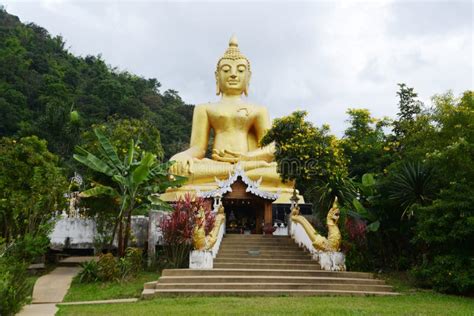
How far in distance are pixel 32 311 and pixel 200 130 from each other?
14.9m

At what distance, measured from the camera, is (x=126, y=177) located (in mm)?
12836

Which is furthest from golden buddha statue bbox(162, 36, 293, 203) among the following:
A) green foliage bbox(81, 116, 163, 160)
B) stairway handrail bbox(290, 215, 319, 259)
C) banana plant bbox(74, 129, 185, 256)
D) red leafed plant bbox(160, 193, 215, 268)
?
red leafed plant bbox(160, 193, 215, 268)

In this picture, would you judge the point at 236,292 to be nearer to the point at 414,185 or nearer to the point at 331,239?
the point at 331,239

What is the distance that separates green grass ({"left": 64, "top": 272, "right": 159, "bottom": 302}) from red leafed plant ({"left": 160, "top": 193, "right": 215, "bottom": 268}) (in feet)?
4.25

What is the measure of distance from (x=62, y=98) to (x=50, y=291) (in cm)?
4044

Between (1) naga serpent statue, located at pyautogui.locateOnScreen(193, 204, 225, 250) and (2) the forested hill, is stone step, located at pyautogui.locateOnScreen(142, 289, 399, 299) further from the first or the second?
(2) the forested hill

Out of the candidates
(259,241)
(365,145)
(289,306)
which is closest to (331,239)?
(259,241)

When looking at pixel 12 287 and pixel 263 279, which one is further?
pixel 263 279

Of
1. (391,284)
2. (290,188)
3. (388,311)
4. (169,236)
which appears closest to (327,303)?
(388,311)

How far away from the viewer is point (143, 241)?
14453 millimetres

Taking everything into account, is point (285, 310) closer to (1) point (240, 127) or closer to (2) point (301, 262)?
(2) point (301, 262)

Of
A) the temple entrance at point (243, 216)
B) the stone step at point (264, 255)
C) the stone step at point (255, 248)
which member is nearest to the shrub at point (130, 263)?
the stone step at point (264, 255)

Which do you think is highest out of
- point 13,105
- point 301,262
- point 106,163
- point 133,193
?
point 13,105

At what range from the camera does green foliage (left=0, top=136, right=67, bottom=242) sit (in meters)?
12.4
